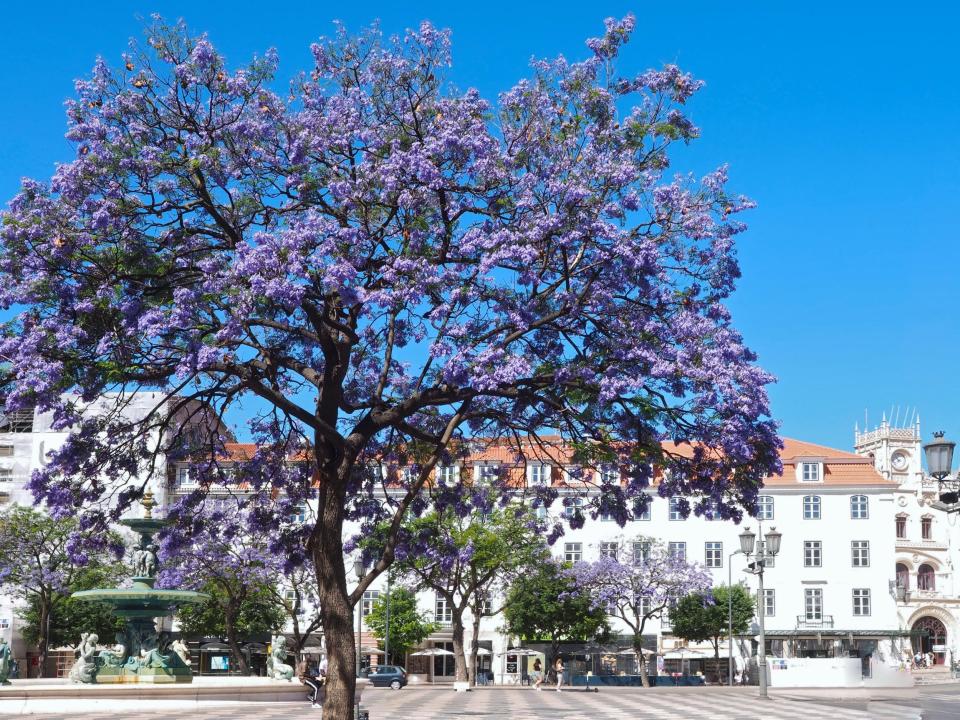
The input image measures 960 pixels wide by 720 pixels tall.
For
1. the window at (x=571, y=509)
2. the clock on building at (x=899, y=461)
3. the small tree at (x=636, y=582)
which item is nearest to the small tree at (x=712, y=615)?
the small tree at (x=636, y=582)

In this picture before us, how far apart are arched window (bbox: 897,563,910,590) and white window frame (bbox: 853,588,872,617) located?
2663 cm

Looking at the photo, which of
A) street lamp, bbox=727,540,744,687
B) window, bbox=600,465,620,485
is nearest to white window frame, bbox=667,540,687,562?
street lamp, bbox=727,540,744,687

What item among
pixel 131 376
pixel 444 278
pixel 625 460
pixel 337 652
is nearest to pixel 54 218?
pixel 131 376

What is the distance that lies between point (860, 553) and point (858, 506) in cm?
269

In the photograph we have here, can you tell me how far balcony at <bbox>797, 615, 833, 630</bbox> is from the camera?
67.2 m

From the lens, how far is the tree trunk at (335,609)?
626 inches

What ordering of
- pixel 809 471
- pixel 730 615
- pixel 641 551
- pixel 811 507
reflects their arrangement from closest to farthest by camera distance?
pixel 730 615, pixel 641 551, pixel 811 507, pixel 809 471

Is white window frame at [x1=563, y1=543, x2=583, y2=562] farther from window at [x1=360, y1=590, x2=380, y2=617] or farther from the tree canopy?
window at [x1=360, y1=590, x2=380, y2=617]

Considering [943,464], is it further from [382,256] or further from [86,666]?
[86,666]

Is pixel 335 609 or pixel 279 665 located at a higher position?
pixel 335 609

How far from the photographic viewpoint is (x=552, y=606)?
2377 inches

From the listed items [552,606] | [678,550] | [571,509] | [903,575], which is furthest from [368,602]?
[571,509]

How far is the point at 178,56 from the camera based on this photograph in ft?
52.4

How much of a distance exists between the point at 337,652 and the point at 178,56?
8.24m
